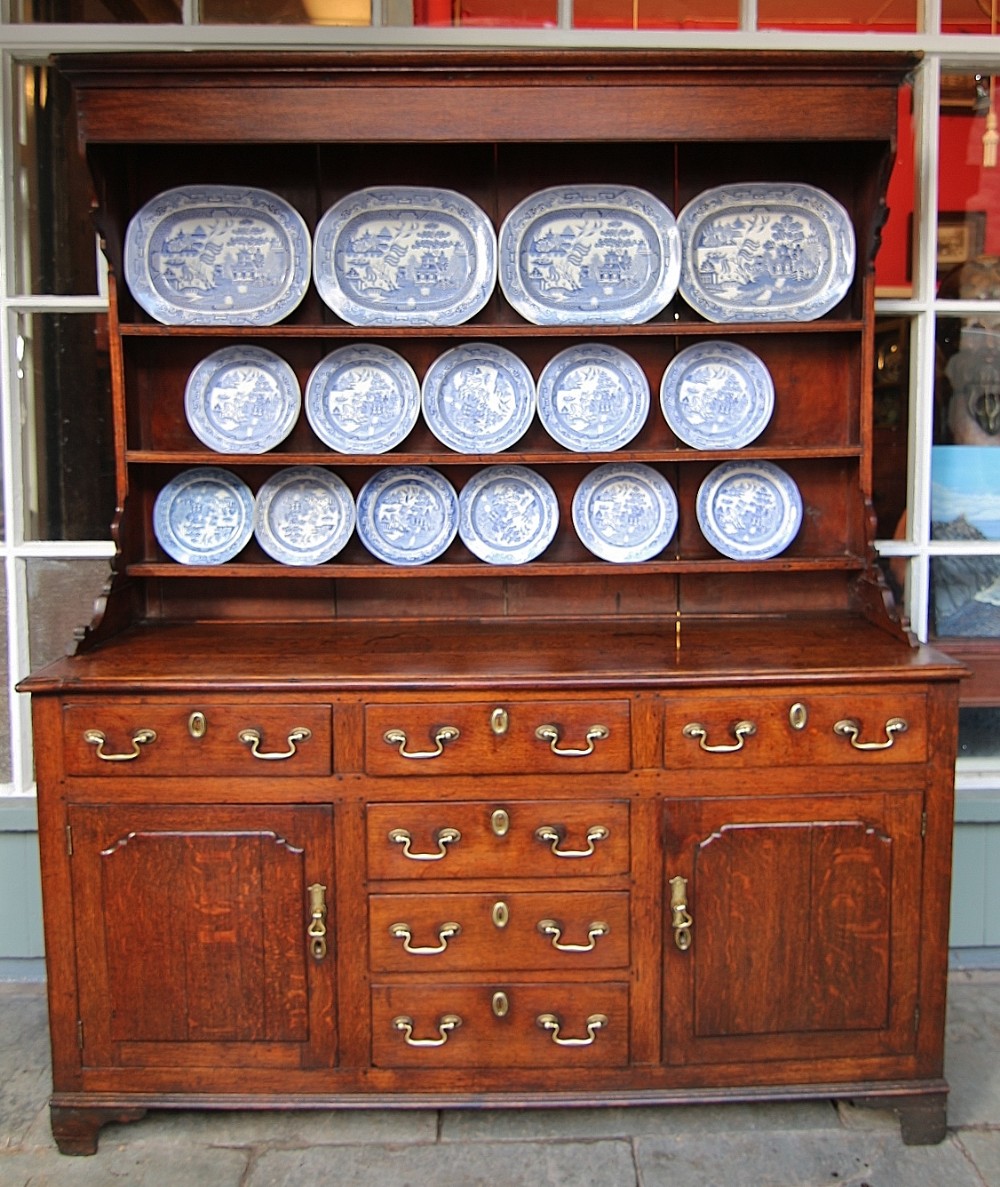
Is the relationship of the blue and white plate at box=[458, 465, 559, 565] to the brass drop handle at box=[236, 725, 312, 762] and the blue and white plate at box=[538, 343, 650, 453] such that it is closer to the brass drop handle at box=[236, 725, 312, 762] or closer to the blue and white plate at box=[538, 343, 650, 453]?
the blue and white plate at box=[538, 343, 650, 453]

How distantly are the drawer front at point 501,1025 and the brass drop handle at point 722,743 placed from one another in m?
0.49

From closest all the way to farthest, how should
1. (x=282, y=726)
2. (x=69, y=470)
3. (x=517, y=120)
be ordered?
(x=282, y=726)
(x=517, y=120)
(x=69, y=470)

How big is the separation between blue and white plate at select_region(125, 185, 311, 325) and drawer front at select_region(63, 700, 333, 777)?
895 millimetres

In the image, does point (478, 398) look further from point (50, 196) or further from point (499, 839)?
point (50, 196)

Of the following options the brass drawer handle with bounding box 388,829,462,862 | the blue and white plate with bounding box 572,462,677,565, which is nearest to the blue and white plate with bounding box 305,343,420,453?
the blue and white plate with bounding box 572,462,677,565

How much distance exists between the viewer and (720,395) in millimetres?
2426

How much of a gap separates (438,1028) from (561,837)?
44 cm

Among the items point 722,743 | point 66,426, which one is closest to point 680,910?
point 722,743

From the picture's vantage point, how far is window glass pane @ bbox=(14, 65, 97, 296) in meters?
2.47

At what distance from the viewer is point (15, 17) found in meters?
2.44

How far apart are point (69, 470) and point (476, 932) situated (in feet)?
4.87

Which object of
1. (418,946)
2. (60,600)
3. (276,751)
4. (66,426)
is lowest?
(418,946)

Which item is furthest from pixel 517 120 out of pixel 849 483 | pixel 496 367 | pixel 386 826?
pixel 386 826

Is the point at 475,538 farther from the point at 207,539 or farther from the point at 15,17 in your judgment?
the point at 15,17
